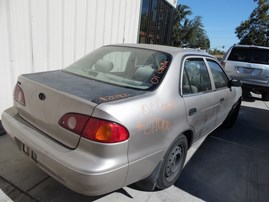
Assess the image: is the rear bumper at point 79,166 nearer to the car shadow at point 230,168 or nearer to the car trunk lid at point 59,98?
the car trunk lid at point 59,98

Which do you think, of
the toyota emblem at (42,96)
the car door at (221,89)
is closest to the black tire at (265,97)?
the car door at (221,89)

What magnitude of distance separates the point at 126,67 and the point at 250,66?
6.23 meters

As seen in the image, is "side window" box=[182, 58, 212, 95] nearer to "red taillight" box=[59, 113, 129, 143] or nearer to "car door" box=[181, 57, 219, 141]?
"car door" box=[181, 57, 219, 141]

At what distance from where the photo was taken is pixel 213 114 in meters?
3.39

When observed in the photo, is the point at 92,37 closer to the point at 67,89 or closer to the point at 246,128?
the point at 67,89

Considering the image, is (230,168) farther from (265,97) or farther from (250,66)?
(265,97)

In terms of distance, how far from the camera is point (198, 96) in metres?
2.84

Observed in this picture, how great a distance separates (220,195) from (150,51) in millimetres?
1881

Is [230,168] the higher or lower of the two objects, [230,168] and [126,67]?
the lower

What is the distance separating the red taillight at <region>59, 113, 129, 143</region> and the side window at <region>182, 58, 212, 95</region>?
3.48 ft

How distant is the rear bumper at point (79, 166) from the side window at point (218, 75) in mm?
2257

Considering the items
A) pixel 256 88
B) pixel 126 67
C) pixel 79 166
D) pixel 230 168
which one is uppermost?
pixel 126 67

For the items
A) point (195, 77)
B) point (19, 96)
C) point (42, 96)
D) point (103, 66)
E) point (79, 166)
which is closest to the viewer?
point (79, 166)

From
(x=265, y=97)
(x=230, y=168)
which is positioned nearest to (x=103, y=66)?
(x=230, y=168)
